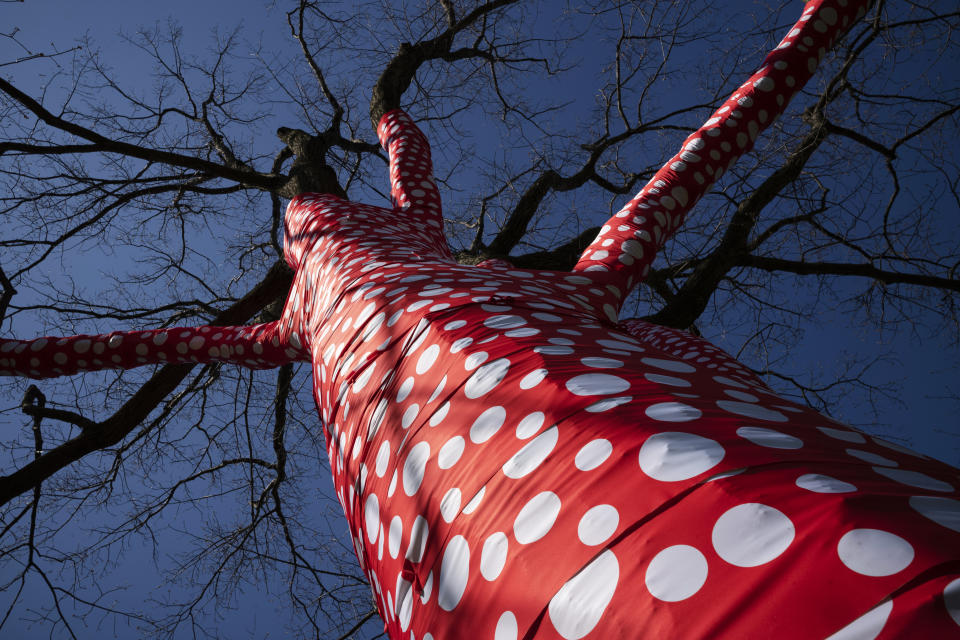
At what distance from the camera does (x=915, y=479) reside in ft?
1.72

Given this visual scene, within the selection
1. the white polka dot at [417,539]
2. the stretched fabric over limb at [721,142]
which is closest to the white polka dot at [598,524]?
the white polka dot at [417,539]

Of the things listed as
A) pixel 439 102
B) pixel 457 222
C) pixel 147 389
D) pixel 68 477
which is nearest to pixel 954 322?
pixel 457 222

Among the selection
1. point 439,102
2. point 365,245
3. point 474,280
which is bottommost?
point 474,280

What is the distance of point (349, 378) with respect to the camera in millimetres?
1052

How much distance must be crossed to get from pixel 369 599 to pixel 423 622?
2.96 meters

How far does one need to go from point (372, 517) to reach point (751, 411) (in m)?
0.52

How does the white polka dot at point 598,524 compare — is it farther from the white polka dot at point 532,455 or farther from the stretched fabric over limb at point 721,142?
the stretched fabric over limb at point 721,142

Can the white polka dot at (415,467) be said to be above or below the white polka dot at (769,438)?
above

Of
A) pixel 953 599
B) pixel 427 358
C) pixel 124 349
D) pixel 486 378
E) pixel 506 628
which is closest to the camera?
pixel 953 599

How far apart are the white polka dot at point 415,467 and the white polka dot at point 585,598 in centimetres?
27

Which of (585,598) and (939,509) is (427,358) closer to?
(585,598)

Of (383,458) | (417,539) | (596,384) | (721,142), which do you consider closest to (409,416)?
(383,458)

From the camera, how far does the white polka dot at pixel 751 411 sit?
0.63m

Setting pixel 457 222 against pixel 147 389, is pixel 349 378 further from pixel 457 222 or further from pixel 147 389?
pixel 457 222
